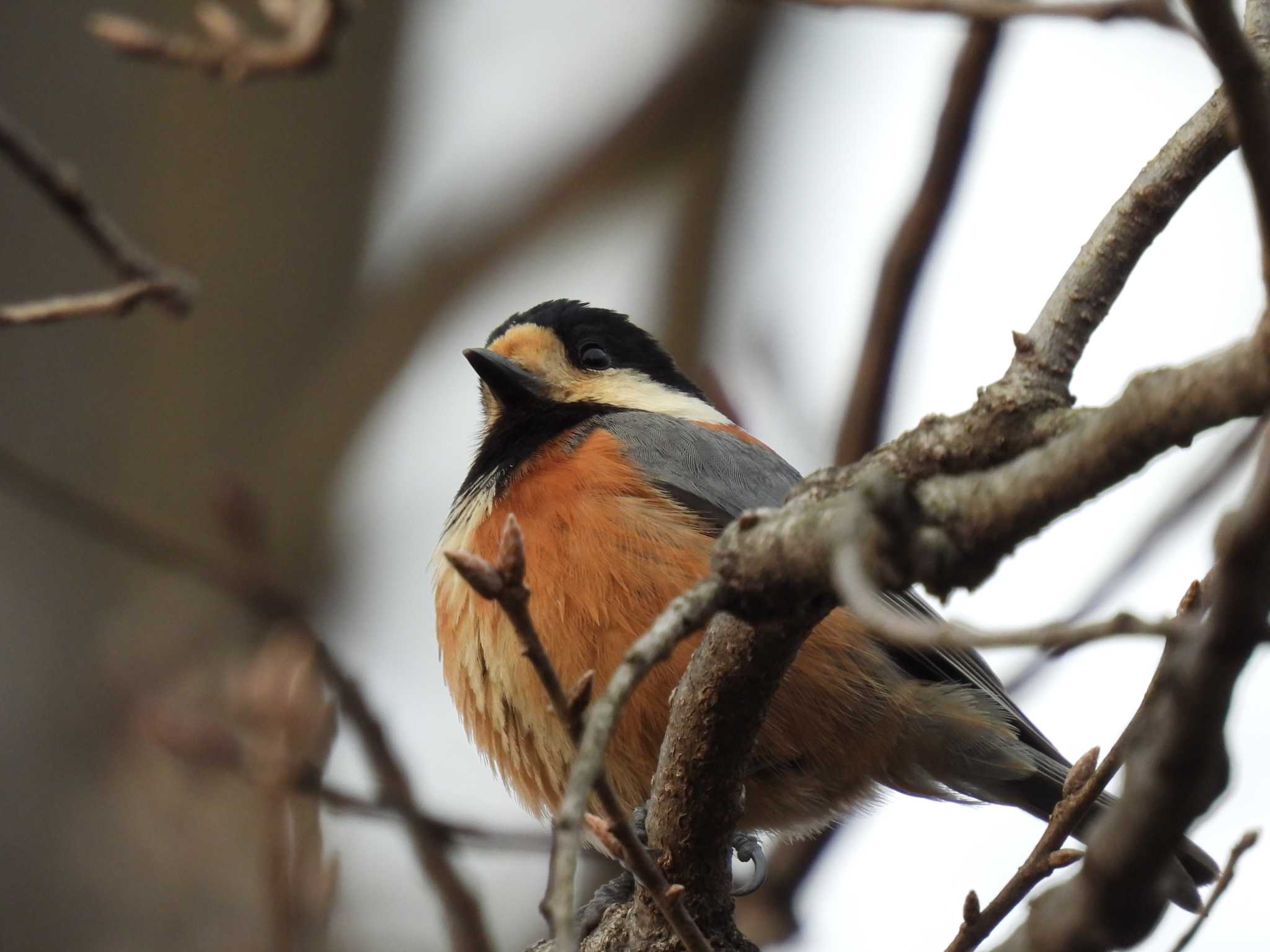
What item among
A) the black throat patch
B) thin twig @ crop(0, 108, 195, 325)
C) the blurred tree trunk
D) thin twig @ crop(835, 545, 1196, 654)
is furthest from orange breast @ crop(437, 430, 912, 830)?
the blurred tree trunk

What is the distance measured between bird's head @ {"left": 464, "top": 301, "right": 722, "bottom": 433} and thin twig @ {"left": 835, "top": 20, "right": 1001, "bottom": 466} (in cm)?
66

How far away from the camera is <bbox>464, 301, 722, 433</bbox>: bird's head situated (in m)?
5.18

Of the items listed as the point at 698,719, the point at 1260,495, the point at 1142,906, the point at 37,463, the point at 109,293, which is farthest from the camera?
the point at 37,463

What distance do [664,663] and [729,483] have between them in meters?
0.86

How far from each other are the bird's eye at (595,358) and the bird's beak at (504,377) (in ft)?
0.98

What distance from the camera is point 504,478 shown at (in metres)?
4.73

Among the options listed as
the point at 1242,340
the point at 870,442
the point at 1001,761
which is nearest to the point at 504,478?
the point at 870,442

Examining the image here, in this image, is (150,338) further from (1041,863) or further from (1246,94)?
(1246,94)

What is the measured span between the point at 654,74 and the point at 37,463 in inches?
157

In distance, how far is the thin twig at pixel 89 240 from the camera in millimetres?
3549

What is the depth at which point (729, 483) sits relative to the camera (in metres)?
4.65

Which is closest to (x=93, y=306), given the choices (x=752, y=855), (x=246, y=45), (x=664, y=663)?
(x=246, y=45)

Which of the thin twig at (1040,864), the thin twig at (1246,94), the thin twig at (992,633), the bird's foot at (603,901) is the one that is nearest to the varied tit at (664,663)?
the bird's foot at (603,901)

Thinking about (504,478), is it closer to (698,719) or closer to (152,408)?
(698,719)
